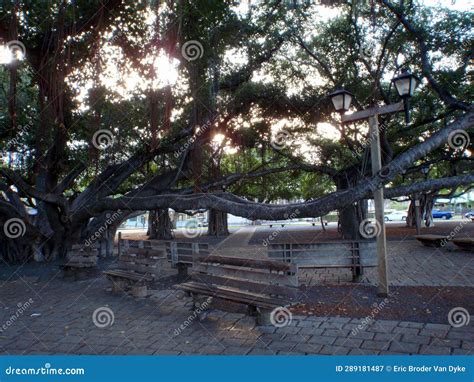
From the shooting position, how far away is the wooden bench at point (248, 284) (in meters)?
5.20

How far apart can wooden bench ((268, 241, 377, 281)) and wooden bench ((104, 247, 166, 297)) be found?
2544 mm

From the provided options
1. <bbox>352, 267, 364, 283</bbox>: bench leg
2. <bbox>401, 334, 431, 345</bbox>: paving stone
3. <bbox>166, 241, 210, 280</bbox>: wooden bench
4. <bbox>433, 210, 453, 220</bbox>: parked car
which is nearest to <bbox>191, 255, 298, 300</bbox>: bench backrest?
<bbox>401, 334, 431, 345</bbox>: paving stone

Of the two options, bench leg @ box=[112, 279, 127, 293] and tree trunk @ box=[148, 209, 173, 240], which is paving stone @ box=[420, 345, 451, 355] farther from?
tree trunk @ box=[148, 209, 173, 240]

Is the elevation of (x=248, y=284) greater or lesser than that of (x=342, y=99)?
lesser

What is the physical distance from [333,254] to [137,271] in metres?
3.99

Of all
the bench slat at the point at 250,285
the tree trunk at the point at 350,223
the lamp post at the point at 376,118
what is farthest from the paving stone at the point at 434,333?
the tree trunk at the point at 350,223

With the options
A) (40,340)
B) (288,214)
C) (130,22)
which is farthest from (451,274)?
(130,22)

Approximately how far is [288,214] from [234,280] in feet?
4.23

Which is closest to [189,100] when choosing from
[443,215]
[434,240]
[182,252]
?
[182,252]

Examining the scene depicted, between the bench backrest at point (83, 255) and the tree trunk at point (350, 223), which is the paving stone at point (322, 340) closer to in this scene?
the bench backrest at point (83, 255)

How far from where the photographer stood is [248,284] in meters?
5.63

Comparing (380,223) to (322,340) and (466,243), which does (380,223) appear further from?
(466,243)

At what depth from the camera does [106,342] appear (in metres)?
4.74

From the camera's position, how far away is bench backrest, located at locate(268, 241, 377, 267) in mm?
8039
